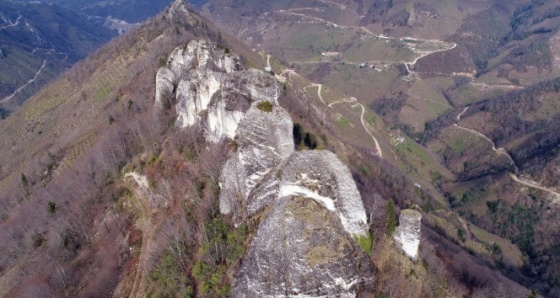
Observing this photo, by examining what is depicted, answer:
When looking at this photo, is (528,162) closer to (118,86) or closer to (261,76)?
(261,76)

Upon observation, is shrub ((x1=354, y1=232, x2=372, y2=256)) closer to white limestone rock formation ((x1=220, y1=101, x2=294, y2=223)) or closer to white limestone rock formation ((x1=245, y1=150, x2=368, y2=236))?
white limestone rock formation ((x1=245, y1=150, x2=368, y2=236))

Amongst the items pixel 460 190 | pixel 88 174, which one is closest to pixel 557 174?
pixel 460 190

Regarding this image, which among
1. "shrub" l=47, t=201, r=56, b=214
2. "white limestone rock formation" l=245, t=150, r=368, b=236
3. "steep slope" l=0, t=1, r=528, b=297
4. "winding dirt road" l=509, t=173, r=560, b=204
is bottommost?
"winding dirt road" l=509, t=173, r=560, b=204

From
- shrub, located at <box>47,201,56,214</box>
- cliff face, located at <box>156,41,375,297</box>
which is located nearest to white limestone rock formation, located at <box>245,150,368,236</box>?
cliff face, located at <box>156,41,375,297</box>

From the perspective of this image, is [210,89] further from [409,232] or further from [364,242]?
[409,232]

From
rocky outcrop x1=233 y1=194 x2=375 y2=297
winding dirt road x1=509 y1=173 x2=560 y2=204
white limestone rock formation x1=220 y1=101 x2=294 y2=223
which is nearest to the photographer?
rocky outcrop x1=233 y1=194 x2=375 y2=297
